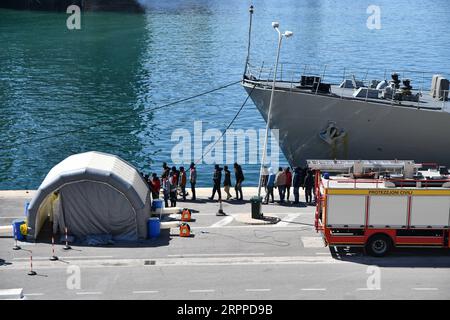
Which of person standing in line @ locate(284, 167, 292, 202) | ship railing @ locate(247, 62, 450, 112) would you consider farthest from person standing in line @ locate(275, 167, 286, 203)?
ship railing @ locate(247, 62, 450, 112)

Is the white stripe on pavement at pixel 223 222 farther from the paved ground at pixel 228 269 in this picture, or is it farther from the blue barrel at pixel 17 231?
the blue barrel at pixel 17 231

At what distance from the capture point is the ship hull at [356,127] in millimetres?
36906

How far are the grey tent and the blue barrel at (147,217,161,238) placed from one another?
187mm

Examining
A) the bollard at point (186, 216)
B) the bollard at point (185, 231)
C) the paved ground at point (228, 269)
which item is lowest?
the paved ground at point (228, 269)

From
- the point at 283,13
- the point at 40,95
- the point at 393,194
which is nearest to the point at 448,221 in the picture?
the point at 393,194

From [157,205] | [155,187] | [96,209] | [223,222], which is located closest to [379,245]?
[223,222]

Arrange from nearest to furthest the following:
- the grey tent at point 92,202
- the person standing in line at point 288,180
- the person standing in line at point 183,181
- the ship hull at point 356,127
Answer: the grey tent at point 92,202 < the person standing in line at point 288,180 < the person standing in line at point 183,181 < the ship hull at point 356,127

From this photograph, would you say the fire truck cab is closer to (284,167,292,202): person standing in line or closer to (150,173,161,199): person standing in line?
(284,167,292,202): person standing in line

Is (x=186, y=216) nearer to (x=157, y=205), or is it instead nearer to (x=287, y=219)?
(x=157, y=205)

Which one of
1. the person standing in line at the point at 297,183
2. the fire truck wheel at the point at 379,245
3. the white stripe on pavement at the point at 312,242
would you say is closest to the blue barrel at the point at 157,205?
the person standing in line at the point at 297,183

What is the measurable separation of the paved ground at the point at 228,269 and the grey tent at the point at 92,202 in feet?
2.66

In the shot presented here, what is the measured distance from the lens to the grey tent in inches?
1025

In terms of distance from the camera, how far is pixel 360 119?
3753cm
